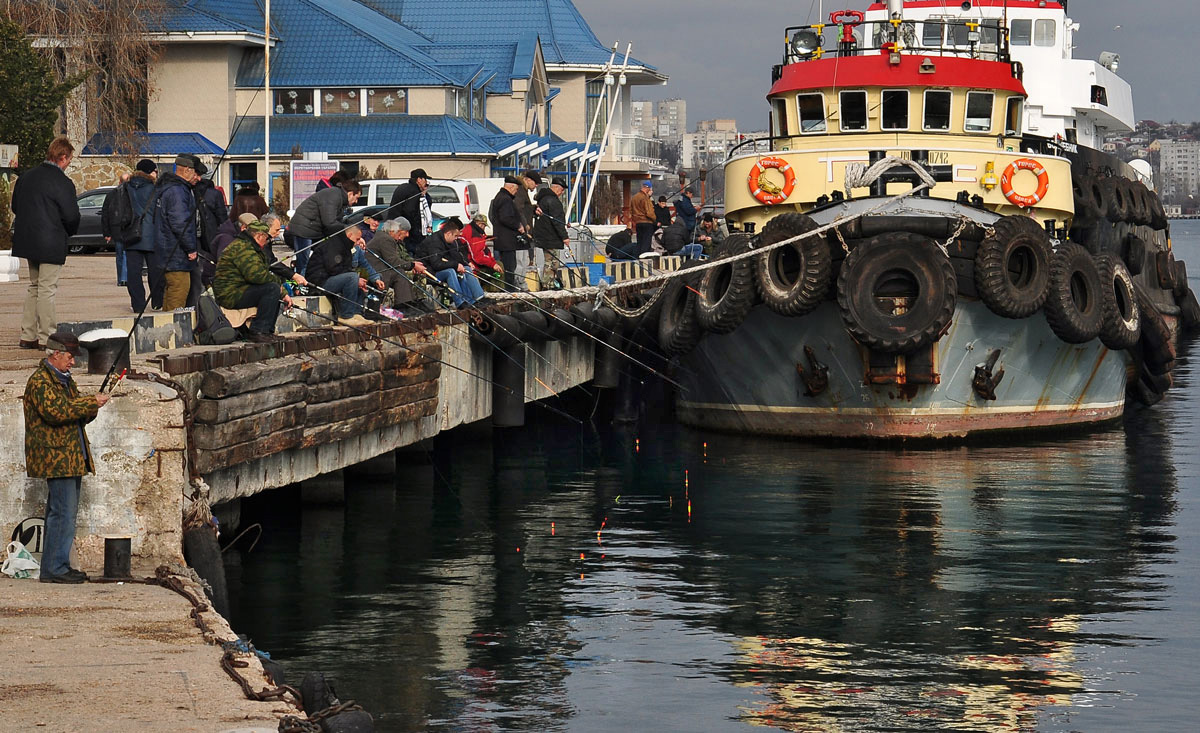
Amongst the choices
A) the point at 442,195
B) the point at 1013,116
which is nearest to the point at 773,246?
the point at 1013,116

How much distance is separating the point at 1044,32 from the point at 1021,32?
53cm

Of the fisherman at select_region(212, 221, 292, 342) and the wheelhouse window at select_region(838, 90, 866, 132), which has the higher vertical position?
the wheelhouse window at select_region(838, 90, 866, 132)

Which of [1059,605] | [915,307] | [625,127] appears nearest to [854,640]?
[1059,605]

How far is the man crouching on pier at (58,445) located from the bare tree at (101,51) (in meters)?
31.5

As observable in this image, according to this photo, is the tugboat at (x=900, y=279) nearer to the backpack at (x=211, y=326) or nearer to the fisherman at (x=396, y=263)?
the fisherman at (x=396, y=263)

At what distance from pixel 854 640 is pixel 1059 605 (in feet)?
7.03

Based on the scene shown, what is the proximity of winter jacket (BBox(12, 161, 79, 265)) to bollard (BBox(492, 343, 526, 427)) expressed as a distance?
8.20 meters

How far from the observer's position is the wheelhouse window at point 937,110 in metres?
24.5

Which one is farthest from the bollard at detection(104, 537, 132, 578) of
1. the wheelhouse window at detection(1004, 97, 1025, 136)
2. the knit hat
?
the wheelhouse window at detection(1004, 97, 1025, 136)

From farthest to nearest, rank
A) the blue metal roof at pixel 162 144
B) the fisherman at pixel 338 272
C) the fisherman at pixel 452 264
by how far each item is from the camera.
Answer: the blue metal roof at pixel 162 144 < the fisherman at pixel 452 264 < the fisherman at pixel 338 272

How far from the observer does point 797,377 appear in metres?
22.3

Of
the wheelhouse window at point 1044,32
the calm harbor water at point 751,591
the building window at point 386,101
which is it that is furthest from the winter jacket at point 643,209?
the building window at point 386,101

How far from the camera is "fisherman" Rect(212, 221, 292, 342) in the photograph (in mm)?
14156

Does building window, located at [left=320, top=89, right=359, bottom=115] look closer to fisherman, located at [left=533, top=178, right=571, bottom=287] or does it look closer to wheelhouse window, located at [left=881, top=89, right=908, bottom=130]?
fisherman, located at [left=533, top=178, right=571, bottom=287]
